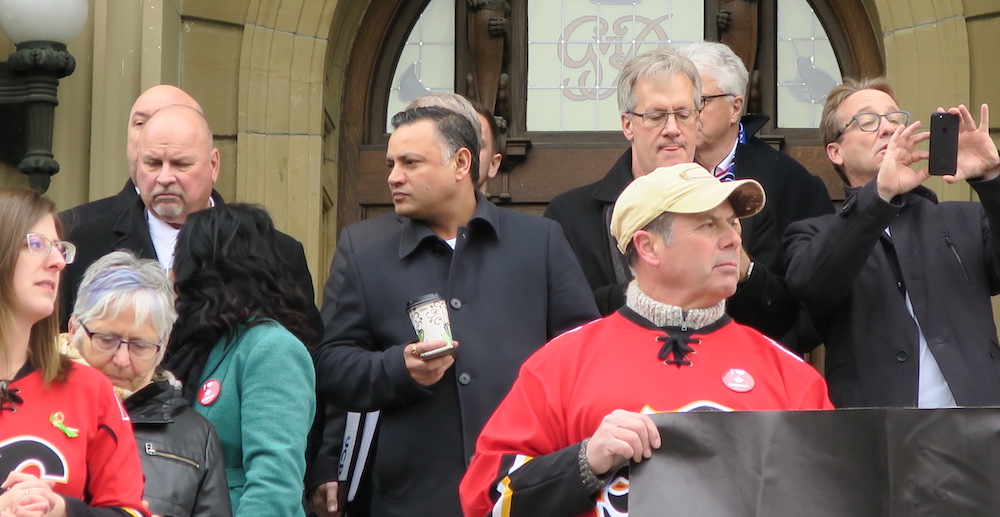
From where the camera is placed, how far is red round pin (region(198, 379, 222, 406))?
4858mm

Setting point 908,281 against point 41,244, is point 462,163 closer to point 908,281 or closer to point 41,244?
point 908,281

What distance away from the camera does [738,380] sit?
4.13m

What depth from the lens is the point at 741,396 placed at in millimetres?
4117

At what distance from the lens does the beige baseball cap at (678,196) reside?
421cm

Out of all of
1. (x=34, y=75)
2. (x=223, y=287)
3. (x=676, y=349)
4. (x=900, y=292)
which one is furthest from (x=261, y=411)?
(x=34, y=75)

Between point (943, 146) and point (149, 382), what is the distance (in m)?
2.31

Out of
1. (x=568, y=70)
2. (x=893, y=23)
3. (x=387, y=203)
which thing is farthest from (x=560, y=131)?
(x=893, y=23)

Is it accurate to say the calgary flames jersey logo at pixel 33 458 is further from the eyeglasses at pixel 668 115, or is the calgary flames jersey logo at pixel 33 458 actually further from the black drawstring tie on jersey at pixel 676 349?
the eyeglasses at pixel 668 115

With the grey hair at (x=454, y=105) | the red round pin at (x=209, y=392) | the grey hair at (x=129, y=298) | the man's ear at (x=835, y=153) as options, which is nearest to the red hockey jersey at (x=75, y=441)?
the grey hair at (x=129, y=298)

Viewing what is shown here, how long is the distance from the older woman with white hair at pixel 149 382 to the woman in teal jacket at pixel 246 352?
0.16 meters

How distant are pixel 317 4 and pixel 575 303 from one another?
250cm

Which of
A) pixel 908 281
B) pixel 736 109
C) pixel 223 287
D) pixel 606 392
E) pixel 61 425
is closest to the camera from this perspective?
pixel 61 425

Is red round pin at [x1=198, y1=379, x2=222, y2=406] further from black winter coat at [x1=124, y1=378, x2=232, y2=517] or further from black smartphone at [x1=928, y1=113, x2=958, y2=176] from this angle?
black smartphone at [x1=928, y1=113, x2=958, y2=176]

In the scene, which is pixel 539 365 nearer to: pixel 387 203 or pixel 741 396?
pixel 741 396
